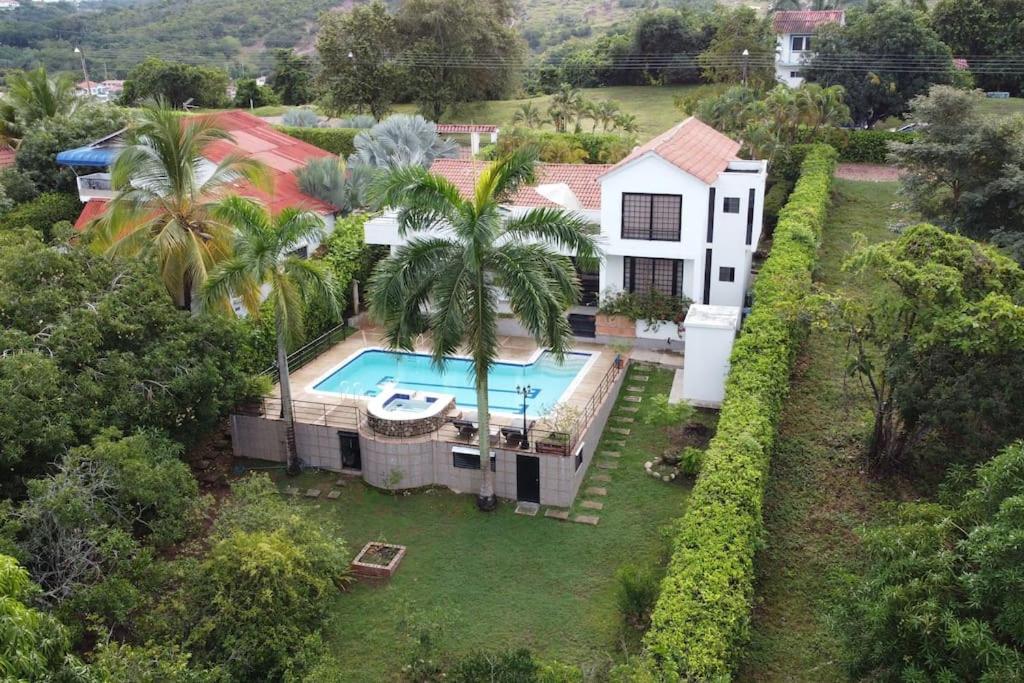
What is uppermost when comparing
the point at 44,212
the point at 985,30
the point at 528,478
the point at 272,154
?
the point at 985,30

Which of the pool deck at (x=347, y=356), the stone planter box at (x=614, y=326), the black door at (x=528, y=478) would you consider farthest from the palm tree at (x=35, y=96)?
the black door at (x=528, y=478)

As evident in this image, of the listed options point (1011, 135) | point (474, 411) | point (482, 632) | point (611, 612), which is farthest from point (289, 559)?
point (1011, 135)

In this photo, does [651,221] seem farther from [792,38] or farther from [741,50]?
[792,38]

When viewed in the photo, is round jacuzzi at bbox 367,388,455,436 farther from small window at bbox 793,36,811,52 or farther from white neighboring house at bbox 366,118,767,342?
small window at bbox 793,36,811,52

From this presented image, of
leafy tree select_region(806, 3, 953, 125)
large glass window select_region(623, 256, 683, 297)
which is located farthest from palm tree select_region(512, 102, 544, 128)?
large glass window select_region(623, 256, 683, 297)

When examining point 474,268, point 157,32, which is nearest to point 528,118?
point 474,268

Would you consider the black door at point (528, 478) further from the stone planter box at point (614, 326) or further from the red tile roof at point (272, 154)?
the red tile roof at point (272, 154)

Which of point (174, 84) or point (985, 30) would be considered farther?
point (174, 84)
